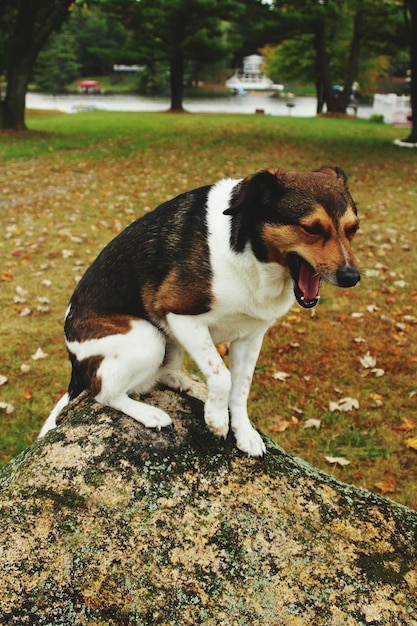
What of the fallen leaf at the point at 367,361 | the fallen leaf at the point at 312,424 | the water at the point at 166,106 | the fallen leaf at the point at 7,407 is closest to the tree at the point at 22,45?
the fallen leaf at the point at 7,407

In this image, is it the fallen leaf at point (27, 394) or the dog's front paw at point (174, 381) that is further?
the fallen leaf at point (27, 394)

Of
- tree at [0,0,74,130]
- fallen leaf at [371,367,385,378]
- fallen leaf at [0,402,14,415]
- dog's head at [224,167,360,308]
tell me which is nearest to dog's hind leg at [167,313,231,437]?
dog's head at [224,167,360,308]

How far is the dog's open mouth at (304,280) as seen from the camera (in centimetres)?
239

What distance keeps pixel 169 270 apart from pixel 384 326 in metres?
4.05

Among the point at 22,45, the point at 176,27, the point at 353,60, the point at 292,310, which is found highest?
the point at 176,27

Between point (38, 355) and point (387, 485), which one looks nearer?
point (387, 485)

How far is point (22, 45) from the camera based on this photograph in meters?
18.9

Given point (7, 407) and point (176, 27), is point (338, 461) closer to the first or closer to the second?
point (7, 407)

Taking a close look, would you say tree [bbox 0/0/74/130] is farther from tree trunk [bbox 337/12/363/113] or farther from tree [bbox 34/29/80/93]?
tree [bbox 34/29/80/93]

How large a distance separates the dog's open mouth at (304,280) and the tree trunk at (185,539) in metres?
0.78

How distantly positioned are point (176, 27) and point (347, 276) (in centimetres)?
3379

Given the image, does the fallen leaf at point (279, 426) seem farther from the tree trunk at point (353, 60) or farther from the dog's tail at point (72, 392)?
the tree trunk at point (353, 60)

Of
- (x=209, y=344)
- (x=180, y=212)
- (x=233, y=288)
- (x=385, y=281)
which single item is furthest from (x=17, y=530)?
(x=385, y=281)

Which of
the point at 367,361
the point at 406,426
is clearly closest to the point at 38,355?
the point at 367,361
